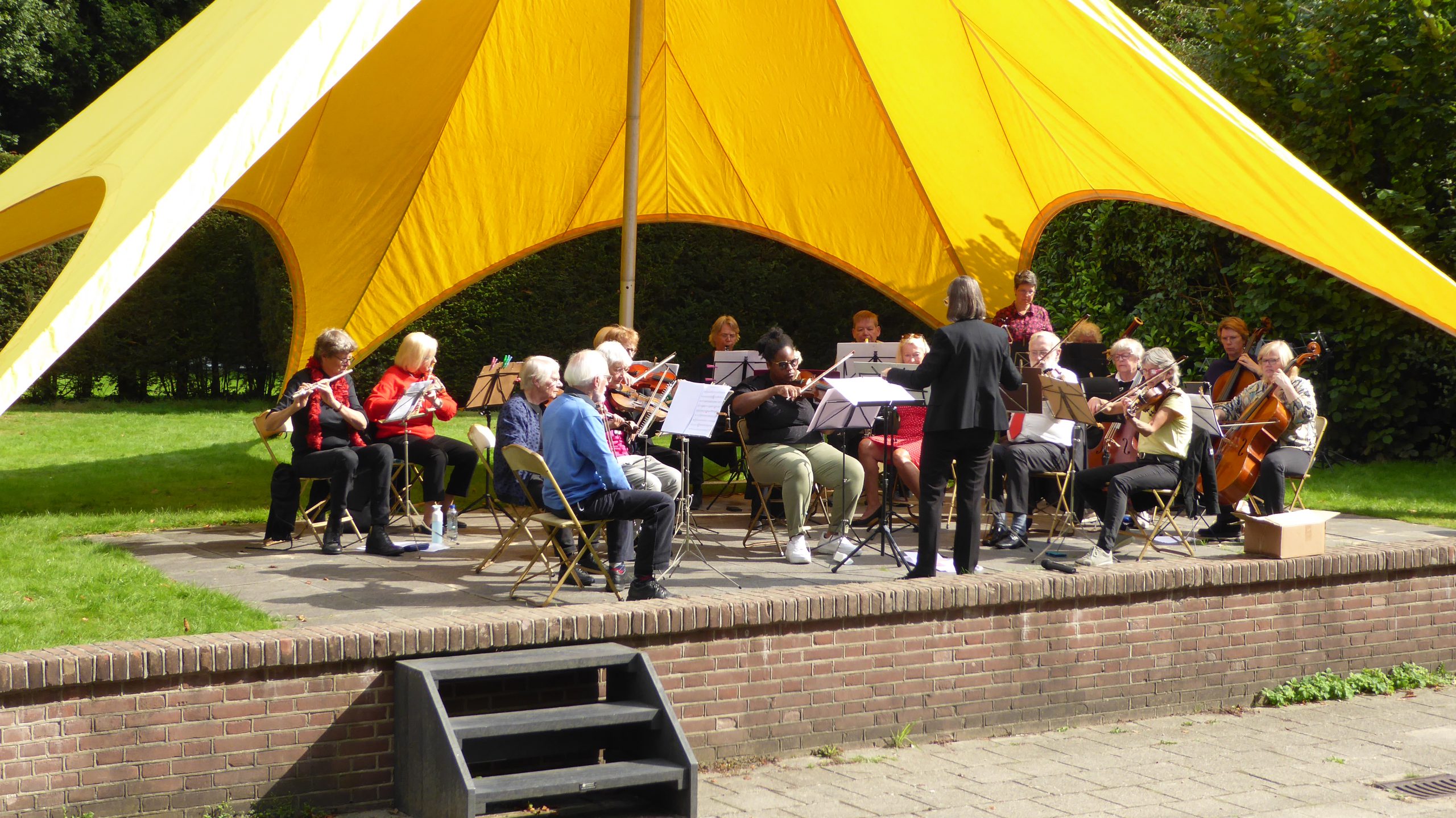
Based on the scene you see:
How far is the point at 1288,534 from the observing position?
575 cm

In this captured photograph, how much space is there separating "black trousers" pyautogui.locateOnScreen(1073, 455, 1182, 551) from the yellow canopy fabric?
5.67ft

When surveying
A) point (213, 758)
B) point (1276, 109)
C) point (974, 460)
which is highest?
point (1276, 109)

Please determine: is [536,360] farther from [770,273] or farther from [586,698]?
[770,273]

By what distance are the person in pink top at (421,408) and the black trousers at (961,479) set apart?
10.1 feet

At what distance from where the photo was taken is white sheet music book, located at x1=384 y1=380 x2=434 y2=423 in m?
7.73

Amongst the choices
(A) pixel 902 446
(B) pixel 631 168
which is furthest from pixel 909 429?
(B) pixel 631 168

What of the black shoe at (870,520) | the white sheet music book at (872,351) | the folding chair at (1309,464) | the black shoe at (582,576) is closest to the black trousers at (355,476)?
the black shoe at (582,576)

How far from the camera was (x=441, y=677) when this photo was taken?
417 cm

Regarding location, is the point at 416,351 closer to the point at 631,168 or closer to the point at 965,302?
the point at 631,168

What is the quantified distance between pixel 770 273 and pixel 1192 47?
5.90m

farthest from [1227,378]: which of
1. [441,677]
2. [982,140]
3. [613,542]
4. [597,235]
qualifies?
[597,235]

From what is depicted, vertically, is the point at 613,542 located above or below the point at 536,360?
below

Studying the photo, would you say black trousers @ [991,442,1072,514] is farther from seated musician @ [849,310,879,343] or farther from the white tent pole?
the white tent pole

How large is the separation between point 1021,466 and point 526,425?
2.95 m
